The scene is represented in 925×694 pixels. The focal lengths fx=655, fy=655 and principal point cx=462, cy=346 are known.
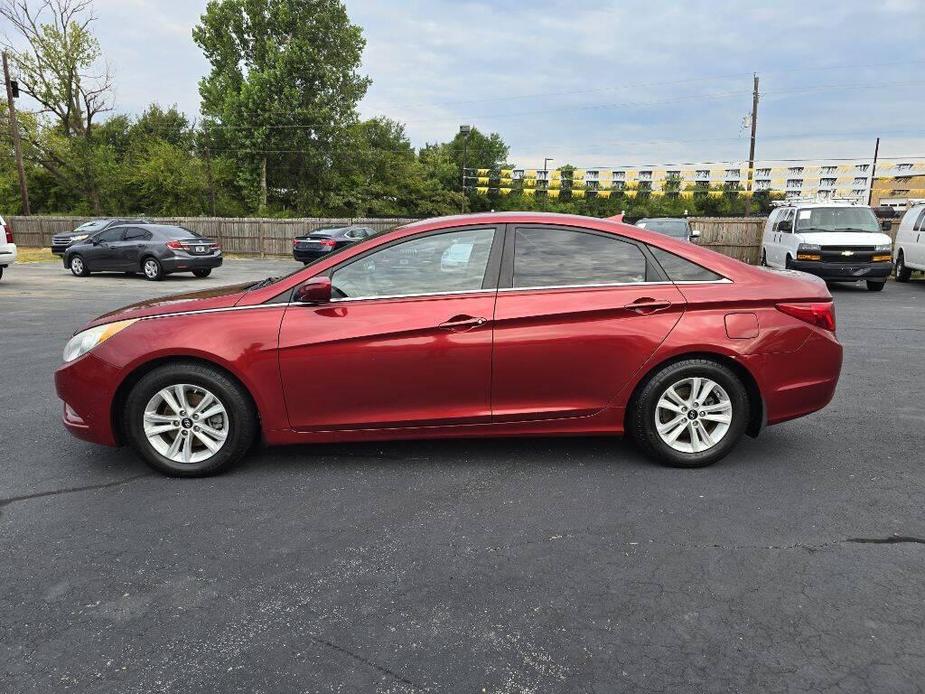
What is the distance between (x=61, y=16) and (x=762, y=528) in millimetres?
54273

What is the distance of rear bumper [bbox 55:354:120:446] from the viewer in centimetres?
377

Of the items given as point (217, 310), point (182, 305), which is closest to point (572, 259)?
point (217, 310)

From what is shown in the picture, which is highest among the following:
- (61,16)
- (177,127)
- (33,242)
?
(61,16)

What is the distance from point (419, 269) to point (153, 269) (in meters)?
15.0

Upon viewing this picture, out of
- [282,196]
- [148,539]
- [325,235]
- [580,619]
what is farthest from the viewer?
[282,196]

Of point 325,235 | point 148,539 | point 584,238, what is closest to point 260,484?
point 148,539

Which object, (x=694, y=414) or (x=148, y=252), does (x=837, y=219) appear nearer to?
(x=694, y=414)

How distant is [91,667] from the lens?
2203mm

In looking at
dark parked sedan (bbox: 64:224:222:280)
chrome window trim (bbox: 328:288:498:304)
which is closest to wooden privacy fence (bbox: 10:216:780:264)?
dark parked sedan (bbox: 64:224:222:280)

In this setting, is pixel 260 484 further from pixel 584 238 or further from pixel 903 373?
pixel 903 373

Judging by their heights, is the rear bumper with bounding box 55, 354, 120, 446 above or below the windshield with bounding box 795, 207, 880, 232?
below

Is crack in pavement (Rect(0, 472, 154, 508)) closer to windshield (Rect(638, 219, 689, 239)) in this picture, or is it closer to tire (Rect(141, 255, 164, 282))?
tire (Rect(141, 255, 164, 282))

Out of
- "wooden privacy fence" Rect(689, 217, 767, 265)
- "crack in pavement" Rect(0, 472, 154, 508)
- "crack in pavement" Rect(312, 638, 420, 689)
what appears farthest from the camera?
"wooden privacy fence" Rect(689, 217, 767, 265)

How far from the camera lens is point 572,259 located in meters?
3.98
